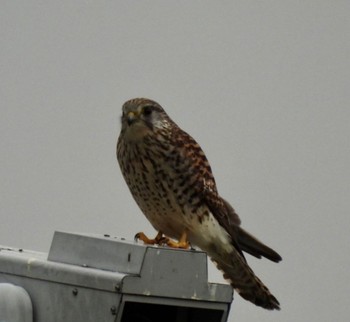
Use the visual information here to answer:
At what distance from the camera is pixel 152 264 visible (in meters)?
3.15

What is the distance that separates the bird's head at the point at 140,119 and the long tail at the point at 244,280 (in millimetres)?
854

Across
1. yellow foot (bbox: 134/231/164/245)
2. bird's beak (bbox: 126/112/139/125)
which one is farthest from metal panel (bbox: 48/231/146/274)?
bird's beak (bbox: 126/112/139/125)

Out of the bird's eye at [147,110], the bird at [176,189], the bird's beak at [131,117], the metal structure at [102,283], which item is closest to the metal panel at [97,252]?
the metal structure at [102,283]

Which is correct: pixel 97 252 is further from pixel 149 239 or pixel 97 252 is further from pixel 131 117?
pixel 131 117

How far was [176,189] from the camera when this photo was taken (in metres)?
5.47

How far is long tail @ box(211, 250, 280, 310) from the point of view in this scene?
18.3 ft

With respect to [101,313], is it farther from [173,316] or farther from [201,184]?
[201,184]

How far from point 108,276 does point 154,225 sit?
2.52 m

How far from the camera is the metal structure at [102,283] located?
3.11m

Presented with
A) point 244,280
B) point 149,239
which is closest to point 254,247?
point 244,280

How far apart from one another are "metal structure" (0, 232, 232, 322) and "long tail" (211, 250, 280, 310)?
2.10 m

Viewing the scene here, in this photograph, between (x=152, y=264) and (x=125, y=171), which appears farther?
(x=125, y=171)

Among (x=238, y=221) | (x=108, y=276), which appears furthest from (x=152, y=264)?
(x=238, y=221)

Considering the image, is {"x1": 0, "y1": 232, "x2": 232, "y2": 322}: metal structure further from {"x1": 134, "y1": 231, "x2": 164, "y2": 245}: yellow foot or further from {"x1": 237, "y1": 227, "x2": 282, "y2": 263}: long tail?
{"x1": 237, "y1": 227, "x2": 282, "y2": 263}: long tail
